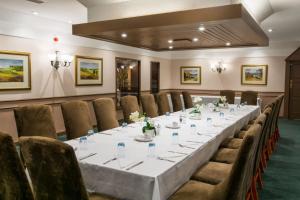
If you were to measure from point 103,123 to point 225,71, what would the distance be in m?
6.89

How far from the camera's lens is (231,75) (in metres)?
9.82

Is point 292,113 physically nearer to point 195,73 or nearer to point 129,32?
point 195,73

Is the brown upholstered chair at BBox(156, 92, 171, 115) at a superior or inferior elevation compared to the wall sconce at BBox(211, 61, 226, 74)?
inferior

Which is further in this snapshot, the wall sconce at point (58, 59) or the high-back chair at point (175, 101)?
the high-back chair at point (175, 101)

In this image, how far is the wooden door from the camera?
882cm

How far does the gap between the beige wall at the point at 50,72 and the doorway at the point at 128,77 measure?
579 millimetres

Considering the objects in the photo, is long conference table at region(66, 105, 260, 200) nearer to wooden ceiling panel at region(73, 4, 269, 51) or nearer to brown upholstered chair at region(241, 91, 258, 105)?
wooden ceiling panel at region(73, 4, 269, 51)

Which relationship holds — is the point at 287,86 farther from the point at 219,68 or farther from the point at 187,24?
the point at 187,24

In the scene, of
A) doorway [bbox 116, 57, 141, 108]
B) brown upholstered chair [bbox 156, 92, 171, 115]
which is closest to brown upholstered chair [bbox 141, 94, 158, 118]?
brown upholstered chair [bbox 156, 92, 171, 115]

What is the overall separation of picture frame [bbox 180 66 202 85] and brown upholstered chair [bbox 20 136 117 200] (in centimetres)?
921

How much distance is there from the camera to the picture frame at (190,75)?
10.4 metres

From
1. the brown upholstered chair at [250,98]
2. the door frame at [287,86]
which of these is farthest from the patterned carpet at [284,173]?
the door frame at [287,86]

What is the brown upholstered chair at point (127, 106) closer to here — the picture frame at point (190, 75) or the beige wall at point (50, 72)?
the beige wall at point (50, 72)

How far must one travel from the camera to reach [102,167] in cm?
202
